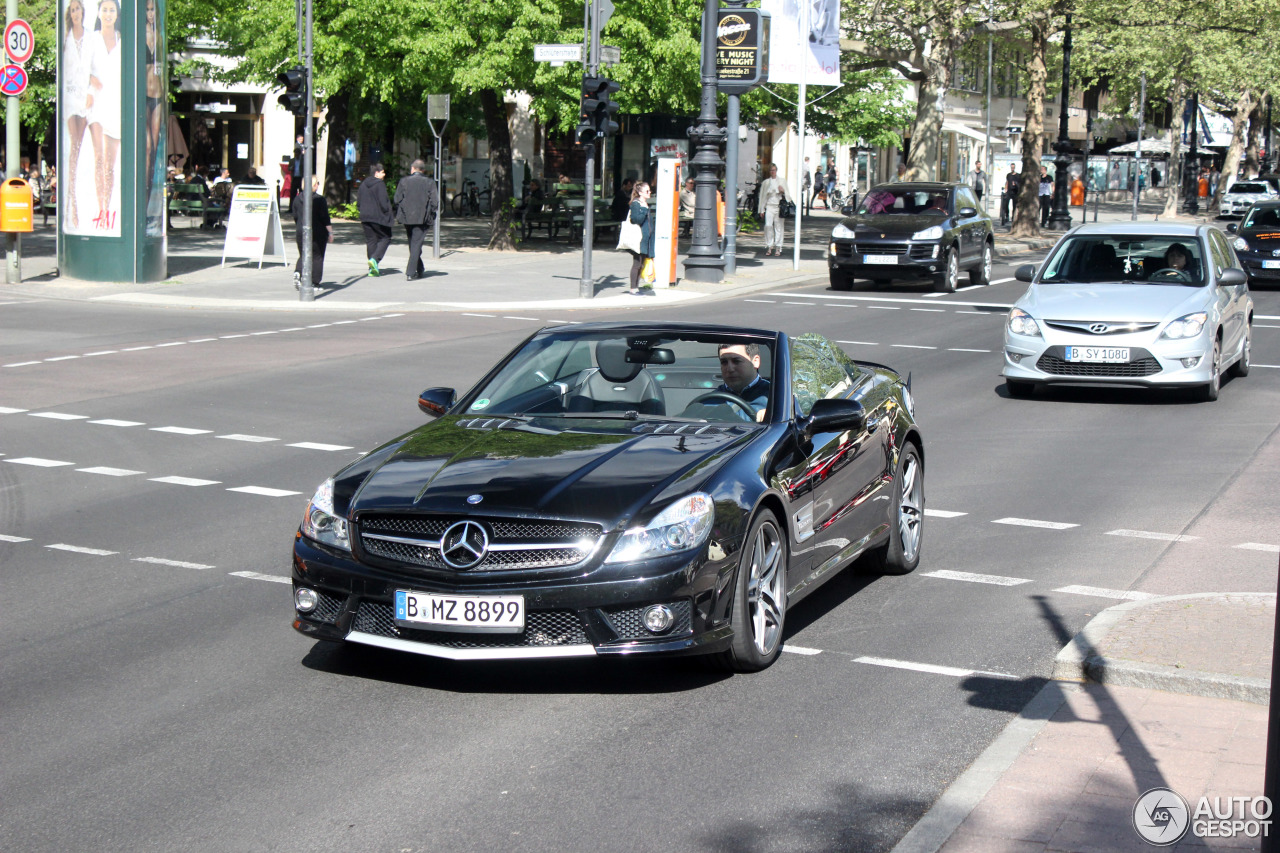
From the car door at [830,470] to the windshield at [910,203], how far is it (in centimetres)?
2008

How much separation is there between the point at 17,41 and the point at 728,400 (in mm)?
21035

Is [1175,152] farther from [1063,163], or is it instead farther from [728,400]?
[728,400]

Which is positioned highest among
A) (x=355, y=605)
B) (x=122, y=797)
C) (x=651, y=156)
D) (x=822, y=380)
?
(x=651, y=156)

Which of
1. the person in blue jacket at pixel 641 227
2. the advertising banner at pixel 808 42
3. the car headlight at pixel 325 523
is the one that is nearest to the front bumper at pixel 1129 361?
the car headlight at pixel 325 523

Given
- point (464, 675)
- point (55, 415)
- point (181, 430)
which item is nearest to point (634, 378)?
point (464, 675)

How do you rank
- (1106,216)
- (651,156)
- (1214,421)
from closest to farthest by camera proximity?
(1214,421) → (651,156) → (1106,216)

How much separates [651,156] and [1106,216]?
2384 centimetres

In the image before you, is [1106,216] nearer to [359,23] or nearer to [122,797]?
[359,23]

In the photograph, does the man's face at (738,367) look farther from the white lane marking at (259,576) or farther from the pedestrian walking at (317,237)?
the pedestrian walking at (317,237)

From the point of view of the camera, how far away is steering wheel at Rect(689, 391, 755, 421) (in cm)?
682

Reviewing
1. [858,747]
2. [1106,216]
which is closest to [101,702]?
[858,747]

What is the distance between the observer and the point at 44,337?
61.0 ft

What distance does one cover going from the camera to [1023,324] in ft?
47.8

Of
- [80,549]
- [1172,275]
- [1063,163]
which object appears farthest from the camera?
[1063,163]
